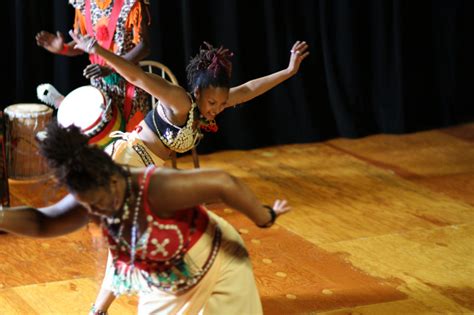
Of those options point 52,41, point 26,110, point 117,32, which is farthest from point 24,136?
point 52,41

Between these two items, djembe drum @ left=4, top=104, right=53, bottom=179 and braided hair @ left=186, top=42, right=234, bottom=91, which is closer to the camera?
braided hair @ left=186, top=42, right=234, bottom=91

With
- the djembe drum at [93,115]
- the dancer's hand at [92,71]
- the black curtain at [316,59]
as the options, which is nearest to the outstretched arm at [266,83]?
the dancer's hand at [92,71]

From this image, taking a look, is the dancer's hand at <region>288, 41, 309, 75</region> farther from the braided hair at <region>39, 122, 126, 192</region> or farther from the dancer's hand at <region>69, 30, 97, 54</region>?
the braided hair at <region>39, 122, 126, 192</region>

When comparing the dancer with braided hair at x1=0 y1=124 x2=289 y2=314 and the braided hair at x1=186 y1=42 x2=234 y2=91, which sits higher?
the braided hair at x1=186 y1=42 x2=234 y2=91

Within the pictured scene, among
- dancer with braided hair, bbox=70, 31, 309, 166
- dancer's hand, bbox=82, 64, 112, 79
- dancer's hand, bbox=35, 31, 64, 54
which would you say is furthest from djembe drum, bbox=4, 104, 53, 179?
dancer's hand, bbox=35, 31, 64, 54

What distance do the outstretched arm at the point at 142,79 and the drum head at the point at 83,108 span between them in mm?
969

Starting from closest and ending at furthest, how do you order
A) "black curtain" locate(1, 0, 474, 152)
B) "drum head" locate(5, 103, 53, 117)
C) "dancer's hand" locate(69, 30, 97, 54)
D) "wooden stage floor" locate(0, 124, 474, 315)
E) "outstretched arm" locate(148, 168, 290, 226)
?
"outstretched arm" locate(148, 168, 290, 226) < "dancer's hand" locate(69, 30, 97, 54) < "wooden stage floor" locate(0, 124, 474, 315) < "drum head" locate(5, 103, 53, 117) < "black curtain" locate(1, 0, 474, 152)

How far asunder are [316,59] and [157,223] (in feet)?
13.7

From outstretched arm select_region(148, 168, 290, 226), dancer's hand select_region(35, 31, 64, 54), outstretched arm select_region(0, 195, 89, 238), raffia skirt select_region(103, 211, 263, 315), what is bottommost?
raffia skirt select_region(103, 211, 263, 315)

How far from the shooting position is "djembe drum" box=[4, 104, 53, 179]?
18.1ft

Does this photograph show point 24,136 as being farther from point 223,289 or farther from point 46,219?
point 223,289

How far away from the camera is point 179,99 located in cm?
393

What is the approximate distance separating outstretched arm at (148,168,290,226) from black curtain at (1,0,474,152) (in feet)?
10.7

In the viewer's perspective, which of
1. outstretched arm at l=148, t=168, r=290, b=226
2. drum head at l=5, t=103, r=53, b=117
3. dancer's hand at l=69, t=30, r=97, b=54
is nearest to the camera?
outstretched arm at l=148, t=168, r=290, b=226
